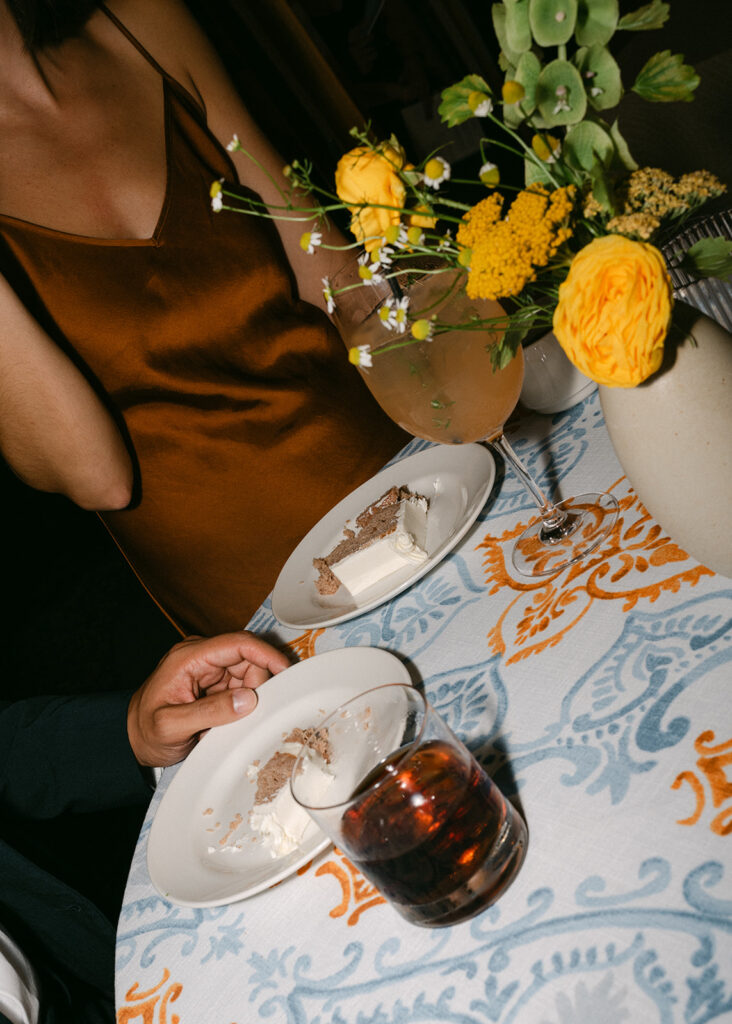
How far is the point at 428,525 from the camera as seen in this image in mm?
993

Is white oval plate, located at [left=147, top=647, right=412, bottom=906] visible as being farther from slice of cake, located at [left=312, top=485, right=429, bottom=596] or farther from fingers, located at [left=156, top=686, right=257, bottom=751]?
slice of cake, located at [left=312, top=485, right=429, bottom=596]

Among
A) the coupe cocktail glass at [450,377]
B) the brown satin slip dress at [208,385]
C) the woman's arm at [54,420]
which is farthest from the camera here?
the brown satin slip dress at [208,385]

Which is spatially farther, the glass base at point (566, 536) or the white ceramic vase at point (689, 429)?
the glass base at point (566, 536)

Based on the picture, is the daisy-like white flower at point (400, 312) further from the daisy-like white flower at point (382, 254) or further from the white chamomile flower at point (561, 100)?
the white chamomile flower at point (561, 100)

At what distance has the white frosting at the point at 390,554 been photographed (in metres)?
0.94

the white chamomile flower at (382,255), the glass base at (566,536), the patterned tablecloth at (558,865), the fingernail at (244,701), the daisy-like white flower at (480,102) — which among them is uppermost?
the daisy-like white flower at (480,102)

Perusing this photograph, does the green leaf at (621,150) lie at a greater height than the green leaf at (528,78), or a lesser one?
lesser

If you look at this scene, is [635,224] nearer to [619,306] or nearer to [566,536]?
[619,306]

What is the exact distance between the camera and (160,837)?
0.78 m

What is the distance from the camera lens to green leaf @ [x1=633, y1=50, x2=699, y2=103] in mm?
500

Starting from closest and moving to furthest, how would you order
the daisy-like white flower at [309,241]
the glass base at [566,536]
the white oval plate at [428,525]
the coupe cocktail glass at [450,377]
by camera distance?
the daisy-like white flower at [309,241]
the coupe cocktail glass at [450,377]
the glass base at [566,536]
the white oval plate at [428,525]

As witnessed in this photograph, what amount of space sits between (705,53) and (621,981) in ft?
11.4

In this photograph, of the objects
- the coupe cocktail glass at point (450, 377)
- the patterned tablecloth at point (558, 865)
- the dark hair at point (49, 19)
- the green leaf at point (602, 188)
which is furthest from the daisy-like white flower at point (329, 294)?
the dark hair at point (49, 19)

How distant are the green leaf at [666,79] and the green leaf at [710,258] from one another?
96 mm
